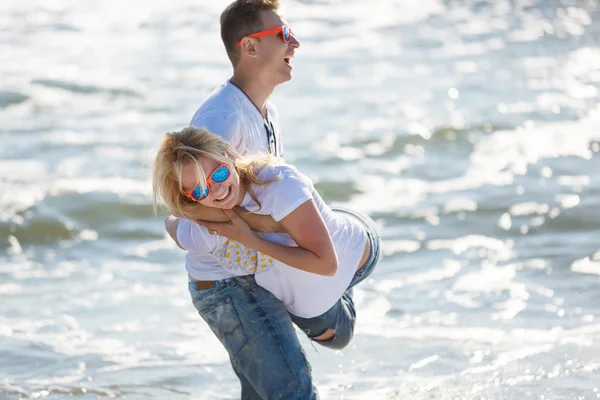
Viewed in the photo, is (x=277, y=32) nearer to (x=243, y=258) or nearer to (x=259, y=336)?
(x=243, y=258)

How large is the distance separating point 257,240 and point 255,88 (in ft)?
3.11

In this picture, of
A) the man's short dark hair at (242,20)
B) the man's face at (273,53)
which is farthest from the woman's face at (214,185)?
the man's short dark hair at (242,20)

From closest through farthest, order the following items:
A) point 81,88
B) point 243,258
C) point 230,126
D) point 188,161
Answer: point 188,161 < point 243,258 < point 230,126 < point 81,88

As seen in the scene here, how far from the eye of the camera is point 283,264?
12.6ft

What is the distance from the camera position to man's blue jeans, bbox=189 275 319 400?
3.74 metres

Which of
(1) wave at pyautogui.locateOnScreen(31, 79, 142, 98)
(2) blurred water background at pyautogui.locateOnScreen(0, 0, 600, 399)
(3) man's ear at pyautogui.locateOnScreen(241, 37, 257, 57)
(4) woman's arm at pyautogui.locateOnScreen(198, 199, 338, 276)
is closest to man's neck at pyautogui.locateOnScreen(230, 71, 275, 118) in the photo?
(3) man's ear at pyautogui.locateOnScreen(241, 37, 257, 57)

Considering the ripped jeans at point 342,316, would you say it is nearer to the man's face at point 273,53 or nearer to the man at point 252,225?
the man at point 252,225

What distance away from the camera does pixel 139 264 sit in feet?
25.5

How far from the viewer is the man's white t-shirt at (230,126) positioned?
3.96 meters

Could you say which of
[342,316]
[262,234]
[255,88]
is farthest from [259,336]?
[255,88]

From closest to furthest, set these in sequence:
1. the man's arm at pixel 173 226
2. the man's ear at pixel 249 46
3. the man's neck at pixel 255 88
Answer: the man's arm at pixel 173 226 → the man's neck at pixel 255 88 → the man's ear at pixel 249 46

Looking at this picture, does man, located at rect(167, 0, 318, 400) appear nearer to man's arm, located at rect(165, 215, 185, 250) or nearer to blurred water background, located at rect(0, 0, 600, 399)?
man's arm, located at rect(165, 215, 185, 250)

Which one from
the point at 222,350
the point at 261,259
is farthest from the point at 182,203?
the point at 222,350

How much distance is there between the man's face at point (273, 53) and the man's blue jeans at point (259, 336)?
1.03m
